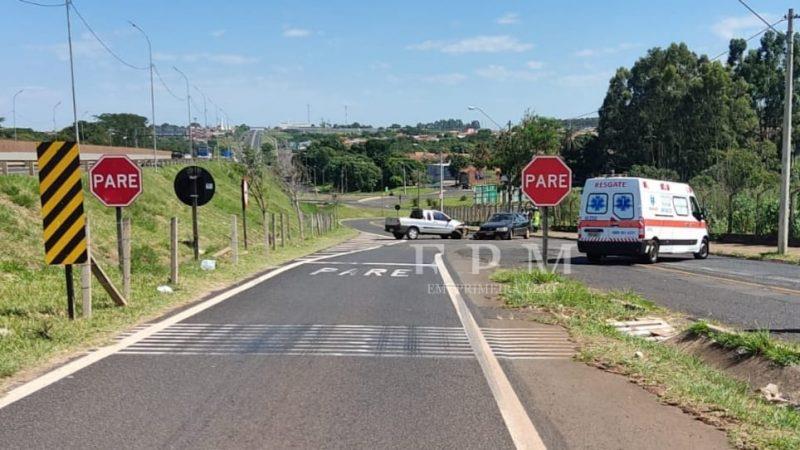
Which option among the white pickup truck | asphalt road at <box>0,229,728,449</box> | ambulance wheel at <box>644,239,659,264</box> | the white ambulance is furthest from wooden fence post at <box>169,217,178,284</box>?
the white pickup truck

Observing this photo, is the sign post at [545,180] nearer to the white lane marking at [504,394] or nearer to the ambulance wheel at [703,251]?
the white lane marking at [504,394]

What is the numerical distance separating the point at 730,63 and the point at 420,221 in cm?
4668

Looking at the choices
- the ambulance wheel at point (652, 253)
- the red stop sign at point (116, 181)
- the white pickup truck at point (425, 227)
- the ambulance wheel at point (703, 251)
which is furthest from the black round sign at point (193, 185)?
the white pickup truck at point (425, 227)

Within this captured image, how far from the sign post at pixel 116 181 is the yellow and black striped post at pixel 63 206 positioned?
3.77 metres

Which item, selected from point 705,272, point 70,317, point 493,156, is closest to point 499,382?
point 70,317

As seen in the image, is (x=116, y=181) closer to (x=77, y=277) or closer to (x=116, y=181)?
(x=116, y=181)

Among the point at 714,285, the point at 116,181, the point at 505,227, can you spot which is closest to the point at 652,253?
the point at 714,285

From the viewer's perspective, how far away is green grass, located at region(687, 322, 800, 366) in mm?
7156

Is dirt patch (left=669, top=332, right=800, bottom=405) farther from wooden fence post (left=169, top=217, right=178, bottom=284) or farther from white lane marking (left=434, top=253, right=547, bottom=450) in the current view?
wooden fence post (left=169, top=217, right=178, bottom=284)

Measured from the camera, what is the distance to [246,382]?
6598 mm

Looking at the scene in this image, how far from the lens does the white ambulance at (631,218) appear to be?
66.9 feet

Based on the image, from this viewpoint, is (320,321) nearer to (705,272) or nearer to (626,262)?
(705,272)

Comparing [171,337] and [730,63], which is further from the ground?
[730,63]

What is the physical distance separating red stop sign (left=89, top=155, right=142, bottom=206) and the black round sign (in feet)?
15.6
